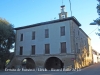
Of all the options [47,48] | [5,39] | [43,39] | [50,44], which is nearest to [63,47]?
[50,44]

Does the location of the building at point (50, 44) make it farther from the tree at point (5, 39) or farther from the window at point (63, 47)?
the tree at point (5, 39)

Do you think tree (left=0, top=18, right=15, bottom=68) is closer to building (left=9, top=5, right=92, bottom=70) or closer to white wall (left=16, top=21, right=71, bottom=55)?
building (left=9, top=5, right=92, bottom=70)

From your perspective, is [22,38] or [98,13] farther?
[22,38]

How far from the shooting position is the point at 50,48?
24469 millimetres

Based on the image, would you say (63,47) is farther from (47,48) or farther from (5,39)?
(5,39)

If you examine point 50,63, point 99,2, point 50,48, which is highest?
point 99,2

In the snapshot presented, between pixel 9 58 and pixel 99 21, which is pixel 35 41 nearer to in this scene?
pixel 9 58

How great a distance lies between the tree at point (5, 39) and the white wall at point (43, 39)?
54.7 inches

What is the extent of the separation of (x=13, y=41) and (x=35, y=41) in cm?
561

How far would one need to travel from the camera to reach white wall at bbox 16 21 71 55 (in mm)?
23530

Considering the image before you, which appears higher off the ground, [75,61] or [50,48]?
[50,48]

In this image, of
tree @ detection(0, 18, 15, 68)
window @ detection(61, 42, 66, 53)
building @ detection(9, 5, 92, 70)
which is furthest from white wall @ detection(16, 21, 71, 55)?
tree @ detection(0, 18, 15, 68)

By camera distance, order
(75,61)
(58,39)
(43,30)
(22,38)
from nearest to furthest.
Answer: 1. (75,61)
2. (58,39)
3. (43,30)
4. (22,38)

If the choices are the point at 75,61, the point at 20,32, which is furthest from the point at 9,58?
the point at 75,61
